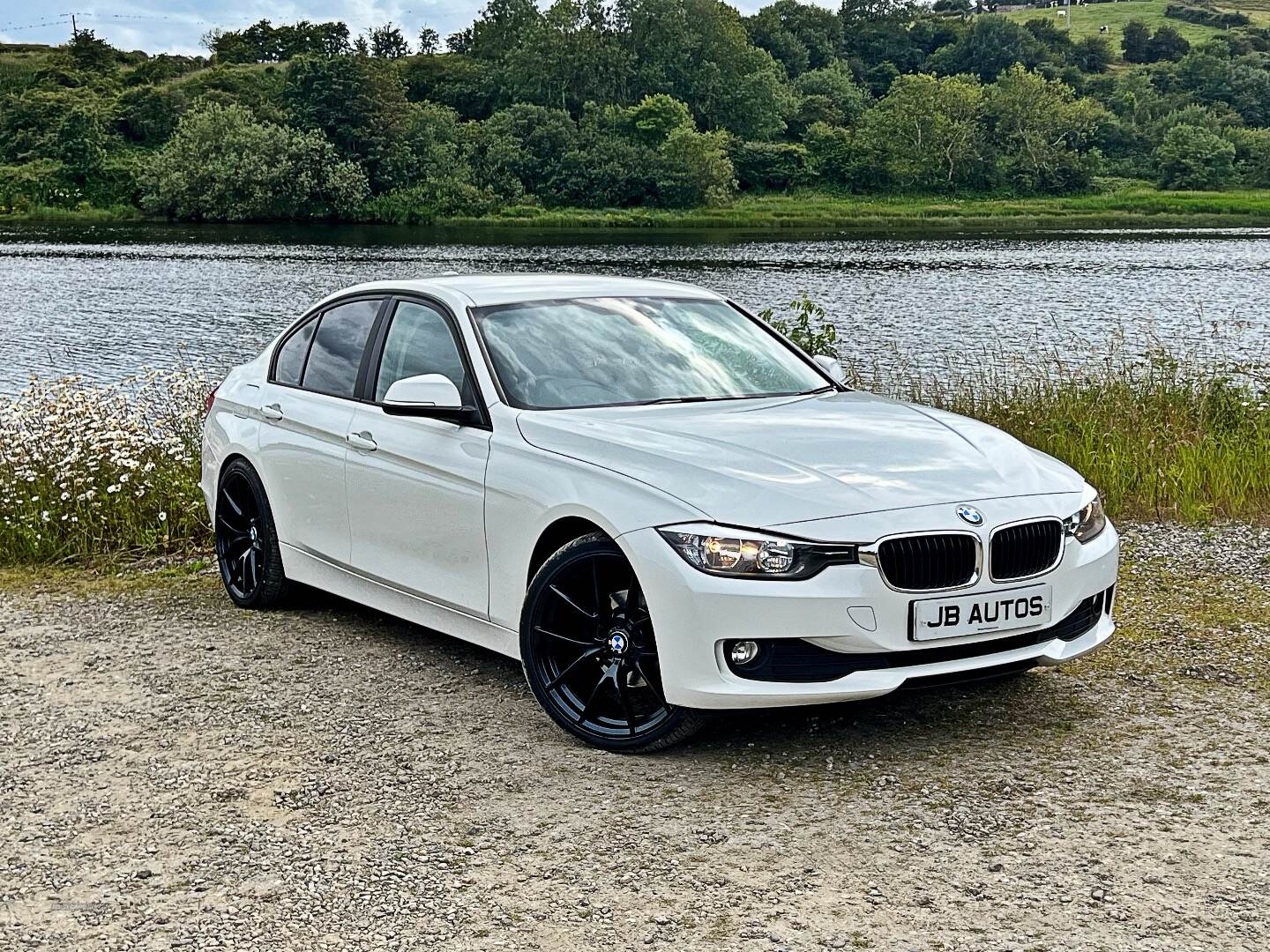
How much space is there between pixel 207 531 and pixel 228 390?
2471mm

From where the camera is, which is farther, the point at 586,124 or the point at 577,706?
the point at 586,124

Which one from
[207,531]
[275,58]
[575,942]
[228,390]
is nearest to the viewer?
[575,942]

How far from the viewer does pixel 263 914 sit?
3859 millimetres

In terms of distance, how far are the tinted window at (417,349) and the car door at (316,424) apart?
18 cm

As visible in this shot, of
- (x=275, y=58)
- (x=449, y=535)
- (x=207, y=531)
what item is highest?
(x=275, y=58)

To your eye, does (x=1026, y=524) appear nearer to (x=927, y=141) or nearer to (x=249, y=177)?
(x=249, y=177)

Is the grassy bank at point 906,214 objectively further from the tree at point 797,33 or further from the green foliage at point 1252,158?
the tree at point 797,33

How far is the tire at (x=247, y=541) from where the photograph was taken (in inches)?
280

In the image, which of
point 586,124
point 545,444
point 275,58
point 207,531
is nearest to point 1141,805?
point 545,444

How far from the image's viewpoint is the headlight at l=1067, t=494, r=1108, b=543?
5070 mm

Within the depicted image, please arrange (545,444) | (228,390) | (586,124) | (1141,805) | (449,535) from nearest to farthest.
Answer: (1141,805), (545,444), (449,535), (228,390), (586,124)

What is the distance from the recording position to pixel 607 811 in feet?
14.9

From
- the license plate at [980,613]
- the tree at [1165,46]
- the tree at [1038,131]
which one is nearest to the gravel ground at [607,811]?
the license plate at [980,613]

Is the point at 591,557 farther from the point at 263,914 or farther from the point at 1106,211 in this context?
the point at 1106,211
